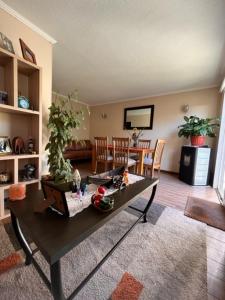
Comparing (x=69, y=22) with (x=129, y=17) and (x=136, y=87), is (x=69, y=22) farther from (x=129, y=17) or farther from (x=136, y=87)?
A: (x=136, y=87)

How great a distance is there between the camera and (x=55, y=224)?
78 centimetres

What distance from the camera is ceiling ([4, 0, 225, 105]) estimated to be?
1.52 metres

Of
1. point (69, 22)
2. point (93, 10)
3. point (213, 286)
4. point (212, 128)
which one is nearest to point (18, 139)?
point (69, 22)

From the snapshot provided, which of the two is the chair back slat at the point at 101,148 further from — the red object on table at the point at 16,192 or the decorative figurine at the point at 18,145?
the red object on table at the point at 16,192

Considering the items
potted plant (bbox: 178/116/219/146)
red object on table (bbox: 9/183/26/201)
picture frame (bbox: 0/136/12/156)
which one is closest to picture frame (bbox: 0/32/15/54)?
picture frame (bbox: 0/136/12/156)

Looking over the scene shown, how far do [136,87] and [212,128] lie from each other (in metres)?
2.07

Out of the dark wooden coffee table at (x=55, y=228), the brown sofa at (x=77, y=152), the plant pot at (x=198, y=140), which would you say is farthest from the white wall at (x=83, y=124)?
the dark wooden coffee table at (x=55, y=228)

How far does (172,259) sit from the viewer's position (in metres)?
1.17

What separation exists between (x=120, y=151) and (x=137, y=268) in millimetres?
2311

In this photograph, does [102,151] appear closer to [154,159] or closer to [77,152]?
[154,159]

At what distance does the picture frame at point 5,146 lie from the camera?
1670mm

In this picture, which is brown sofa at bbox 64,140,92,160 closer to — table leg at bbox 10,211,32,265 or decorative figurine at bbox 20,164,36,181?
decorative figurine at bbox 20,164,36,181

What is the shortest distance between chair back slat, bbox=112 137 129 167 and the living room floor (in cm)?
94

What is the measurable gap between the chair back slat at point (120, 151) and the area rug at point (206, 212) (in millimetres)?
1408
